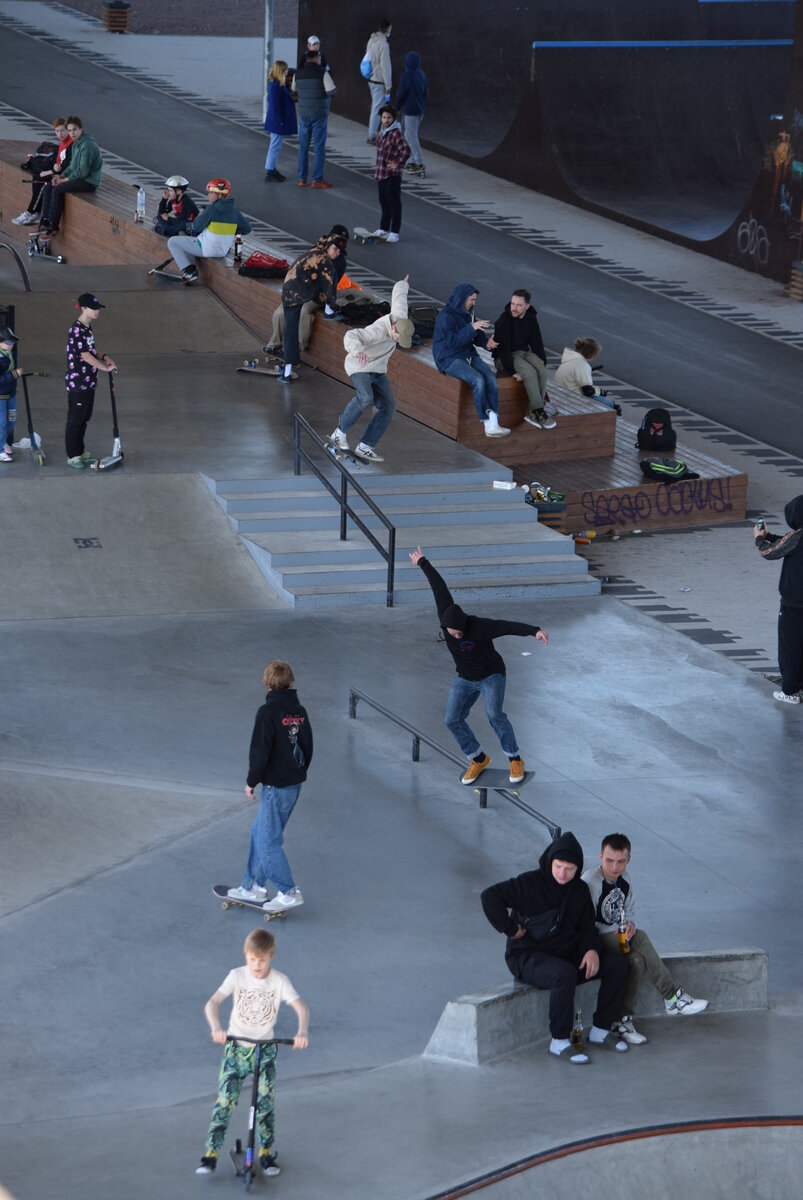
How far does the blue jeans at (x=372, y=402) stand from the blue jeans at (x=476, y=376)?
1014 millimetres

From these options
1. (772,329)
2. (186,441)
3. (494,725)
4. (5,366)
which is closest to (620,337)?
(772,329)

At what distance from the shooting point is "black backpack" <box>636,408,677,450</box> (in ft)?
63.7

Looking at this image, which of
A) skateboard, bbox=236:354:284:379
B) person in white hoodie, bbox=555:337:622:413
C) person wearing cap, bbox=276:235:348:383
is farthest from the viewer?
person in white hoodie, bbox=555:337:622:413

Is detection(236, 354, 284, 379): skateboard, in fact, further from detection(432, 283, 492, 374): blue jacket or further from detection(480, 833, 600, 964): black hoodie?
detection(480, 833, 600, 964): black hoodie

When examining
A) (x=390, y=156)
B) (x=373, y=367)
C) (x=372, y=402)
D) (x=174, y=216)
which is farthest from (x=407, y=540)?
(x=390, y=156)

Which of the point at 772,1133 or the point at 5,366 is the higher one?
the point at 5,366

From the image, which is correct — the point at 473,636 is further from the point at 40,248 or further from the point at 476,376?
the point at 40,248

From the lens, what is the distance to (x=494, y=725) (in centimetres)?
1182

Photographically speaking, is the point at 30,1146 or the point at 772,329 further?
the point at 772,329

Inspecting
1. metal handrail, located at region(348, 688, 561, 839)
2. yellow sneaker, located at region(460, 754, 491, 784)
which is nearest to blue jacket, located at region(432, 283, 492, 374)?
metal handrail, located at region(348, 688, 561, 839)

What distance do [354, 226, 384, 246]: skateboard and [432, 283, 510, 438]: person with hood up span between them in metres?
9.90

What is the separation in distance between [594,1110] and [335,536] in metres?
9.39

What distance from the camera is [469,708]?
11797 mm

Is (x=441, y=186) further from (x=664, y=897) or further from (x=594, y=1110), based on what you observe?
(x=594, y=1110)
